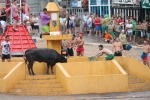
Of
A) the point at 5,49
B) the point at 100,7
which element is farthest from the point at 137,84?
the point at 100,7

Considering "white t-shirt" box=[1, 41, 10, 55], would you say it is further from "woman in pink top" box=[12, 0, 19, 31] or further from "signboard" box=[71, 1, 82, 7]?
"signboard" box=[71, 1, 82, 7]

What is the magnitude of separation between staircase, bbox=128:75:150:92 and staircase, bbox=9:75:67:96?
2774mm

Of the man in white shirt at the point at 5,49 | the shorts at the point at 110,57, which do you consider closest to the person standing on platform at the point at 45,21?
the man in white shirt at the point at 5,49

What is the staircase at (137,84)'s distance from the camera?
94.8 feet

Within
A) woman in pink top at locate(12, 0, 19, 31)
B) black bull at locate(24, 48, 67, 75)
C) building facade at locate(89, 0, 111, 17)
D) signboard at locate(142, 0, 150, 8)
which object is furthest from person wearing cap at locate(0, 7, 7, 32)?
building facade at locate(89, 0, 111, 17)

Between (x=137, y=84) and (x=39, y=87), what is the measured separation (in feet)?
12.7

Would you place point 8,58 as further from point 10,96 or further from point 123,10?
point 123,10

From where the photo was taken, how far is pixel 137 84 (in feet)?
96.2

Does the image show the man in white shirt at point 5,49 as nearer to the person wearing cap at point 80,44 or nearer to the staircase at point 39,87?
the staircase at point 39,87

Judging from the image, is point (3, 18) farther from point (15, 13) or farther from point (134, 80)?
point (134, 80)

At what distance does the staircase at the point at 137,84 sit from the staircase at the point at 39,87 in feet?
9.10

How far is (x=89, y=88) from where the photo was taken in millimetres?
27828

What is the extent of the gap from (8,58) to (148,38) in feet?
53.0

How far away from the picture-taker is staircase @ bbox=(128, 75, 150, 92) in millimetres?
28884
